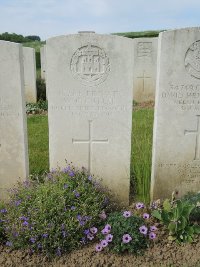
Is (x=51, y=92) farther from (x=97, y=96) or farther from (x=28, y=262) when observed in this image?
(x=28, y=262)

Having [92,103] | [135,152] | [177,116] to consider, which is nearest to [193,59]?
[177,116]

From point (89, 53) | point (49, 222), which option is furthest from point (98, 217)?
point (89, 53)

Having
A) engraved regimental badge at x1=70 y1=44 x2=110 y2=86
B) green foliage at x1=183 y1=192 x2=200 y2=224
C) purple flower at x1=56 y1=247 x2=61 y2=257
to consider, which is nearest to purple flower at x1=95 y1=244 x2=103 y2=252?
purple flower at x1=56 y1=247 x2=61 y2=257

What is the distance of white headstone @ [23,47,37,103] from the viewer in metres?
9.38

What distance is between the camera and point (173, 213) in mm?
3357

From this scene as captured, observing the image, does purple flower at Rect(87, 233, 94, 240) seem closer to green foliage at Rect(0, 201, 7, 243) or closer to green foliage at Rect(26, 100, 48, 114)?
green foliage at Rect(0, 201, 7, 243)

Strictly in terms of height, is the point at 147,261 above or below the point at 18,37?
below

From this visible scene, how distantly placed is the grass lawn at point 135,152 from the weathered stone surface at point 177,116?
16 centimetres

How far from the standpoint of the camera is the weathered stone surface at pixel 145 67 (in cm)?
990

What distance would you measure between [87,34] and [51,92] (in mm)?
722

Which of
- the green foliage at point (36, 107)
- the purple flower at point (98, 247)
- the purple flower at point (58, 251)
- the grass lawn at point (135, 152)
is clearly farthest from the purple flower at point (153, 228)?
the green foliage at point (36, 107)

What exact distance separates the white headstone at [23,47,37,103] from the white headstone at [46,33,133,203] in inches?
238

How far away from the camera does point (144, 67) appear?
10.0 metres

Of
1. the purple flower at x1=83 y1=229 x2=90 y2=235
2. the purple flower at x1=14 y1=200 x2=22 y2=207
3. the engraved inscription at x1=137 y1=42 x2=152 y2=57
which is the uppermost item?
the engraved inscription at x1=137 y1=42 x2=152 y2=57
